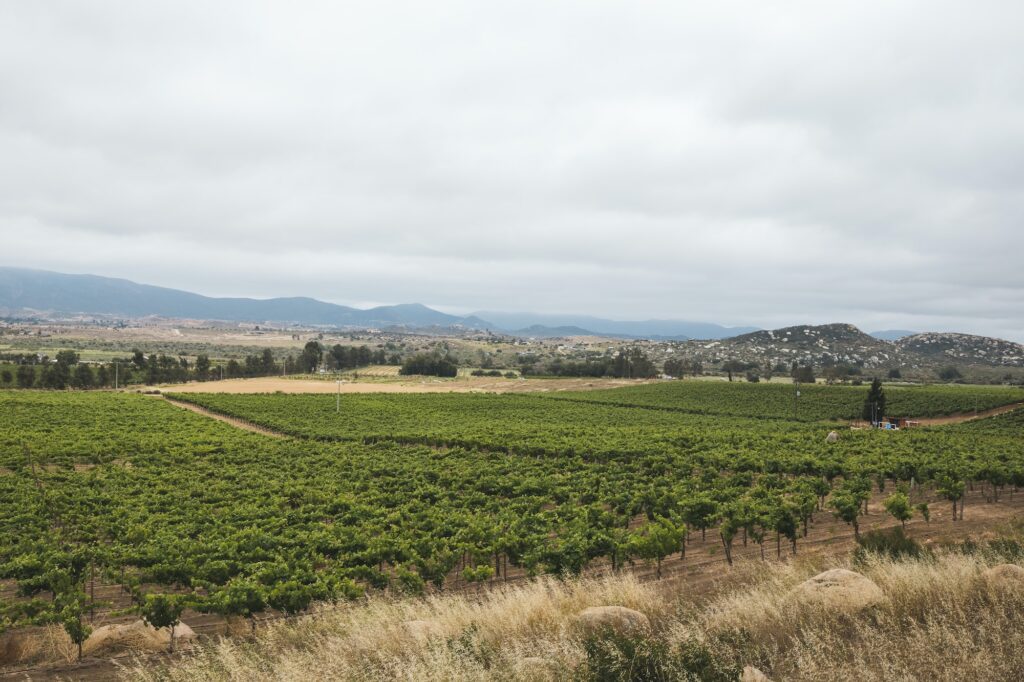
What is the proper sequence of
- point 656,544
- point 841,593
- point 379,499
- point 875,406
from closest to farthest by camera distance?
point 841,593 < point 656,544 < point 379,499 < point 875,406

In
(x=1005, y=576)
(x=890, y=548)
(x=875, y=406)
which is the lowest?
(x=875, y=406)

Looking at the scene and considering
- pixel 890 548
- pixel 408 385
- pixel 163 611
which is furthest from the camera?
pixel 408 385

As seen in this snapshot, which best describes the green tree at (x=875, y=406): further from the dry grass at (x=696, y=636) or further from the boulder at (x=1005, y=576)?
the boulder at (x=1005, y=576)

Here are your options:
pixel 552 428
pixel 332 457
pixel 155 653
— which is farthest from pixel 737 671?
pixel 552 428

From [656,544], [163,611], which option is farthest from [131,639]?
[656,544]

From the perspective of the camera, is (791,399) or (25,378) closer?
(791,399)

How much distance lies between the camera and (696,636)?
8.57 meters

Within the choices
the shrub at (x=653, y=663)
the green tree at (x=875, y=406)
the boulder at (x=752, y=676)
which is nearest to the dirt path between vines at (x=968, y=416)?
the green tree at (x=875, y=406)

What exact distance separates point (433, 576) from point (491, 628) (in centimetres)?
549

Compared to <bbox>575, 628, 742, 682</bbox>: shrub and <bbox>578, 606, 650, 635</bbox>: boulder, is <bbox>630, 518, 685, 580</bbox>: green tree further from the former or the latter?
<bbox>575, 628, 742, 682</bbox>: shrub

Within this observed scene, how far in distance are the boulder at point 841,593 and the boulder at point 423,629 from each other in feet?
19.4

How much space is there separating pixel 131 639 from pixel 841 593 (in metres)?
13.3

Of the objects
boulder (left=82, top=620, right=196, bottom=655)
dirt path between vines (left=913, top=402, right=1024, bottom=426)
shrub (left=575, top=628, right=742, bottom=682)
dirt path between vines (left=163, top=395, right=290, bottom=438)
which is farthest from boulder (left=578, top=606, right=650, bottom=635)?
dirt path between vines (left=913, top=402, right=1024, bottom=426)

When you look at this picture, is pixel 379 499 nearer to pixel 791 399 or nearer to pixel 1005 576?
pixel 1005 576
